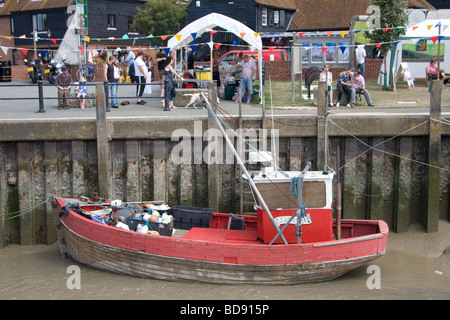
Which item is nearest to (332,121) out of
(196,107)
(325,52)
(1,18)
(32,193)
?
(196,107)

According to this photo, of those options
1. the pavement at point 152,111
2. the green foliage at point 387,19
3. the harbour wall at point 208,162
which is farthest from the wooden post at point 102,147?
the green foliage at point 387,19

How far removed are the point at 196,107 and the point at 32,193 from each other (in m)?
4.99

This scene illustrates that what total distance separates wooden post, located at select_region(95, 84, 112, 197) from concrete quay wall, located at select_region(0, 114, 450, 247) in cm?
6

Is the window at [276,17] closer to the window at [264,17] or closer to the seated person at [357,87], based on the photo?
the window at [264,17]

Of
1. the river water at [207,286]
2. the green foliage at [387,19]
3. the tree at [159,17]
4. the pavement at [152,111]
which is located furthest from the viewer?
the tree at [159,17]

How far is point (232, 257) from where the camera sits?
10.4m

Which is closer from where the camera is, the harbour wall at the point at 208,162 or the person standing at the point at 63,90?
the harbour wall at the point at 208,162

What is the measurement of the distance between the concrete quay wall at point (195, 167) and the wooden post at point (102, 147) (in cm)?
6

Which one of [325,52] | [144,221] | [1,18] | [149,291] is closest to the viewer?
[149,291]

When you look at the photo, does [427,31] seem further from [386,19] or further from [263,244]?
[263,244]

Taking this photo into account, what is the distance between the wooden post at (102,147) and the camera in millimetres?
12320

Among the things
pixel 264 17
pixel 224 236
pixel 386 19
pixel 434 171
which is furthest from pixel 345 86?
pixel 264 17

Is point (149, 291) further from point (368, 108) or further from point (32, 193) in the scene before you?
point (368, 108)

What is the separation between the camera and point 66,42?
846 inches
